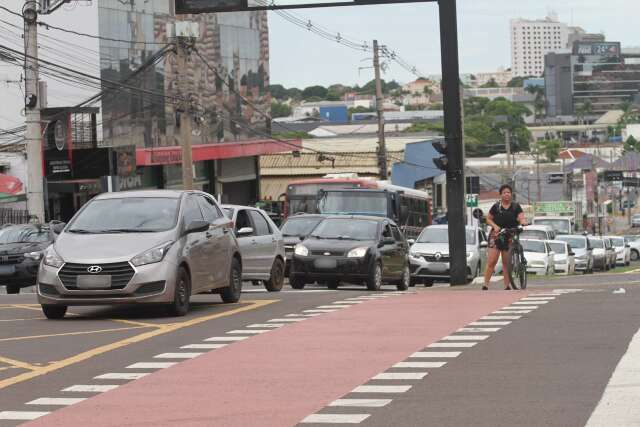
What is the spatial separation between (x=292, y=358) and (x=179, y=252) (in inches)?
185

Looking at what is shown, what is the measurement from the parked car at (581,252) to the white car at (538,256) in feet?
22.4

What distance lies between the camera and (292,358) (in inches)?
512

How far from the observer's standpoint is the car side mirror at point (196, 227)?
58.5 ft

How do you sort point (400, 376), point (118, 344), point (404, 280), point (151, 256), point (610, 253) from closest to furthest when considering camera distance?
1. point (400, 376)
2. point (118, 344)
3. point (151, 256)
4. point (404, 280)
5. point (610, 253)

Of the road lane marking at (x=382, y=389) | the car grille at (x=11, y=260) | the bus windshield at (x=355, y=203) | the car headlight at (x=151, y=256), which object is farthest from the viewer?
the bus windshield at (x=355, y=203)

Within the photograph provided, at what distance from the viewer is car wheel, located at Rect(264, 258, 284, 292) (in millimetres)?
25484

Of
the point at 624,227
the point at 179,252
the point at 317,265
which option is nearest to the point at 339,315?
the point at 179,252

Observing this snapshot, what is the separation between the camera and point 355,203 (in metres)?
38.8

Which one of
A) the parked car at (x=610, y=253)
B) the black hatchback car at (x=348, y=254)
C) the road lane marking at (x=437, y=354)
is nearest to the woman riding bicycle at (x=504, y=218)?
the black hatchback car at (x=348, y=254)

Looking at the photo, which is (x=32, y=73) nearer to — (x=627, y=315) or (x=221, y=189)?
(x=627, y=315)

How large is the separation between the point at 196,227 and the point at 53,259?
73.5 inches

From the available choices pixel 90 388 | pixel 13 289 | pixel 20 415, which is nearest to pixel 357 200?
pixel 13 289

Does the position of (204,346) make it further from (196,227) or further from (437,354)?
(196,227)

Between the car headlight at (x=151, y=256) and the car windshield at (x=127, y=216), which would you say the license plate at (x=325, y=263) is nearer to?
the car windshield at (x=127, y=216)
